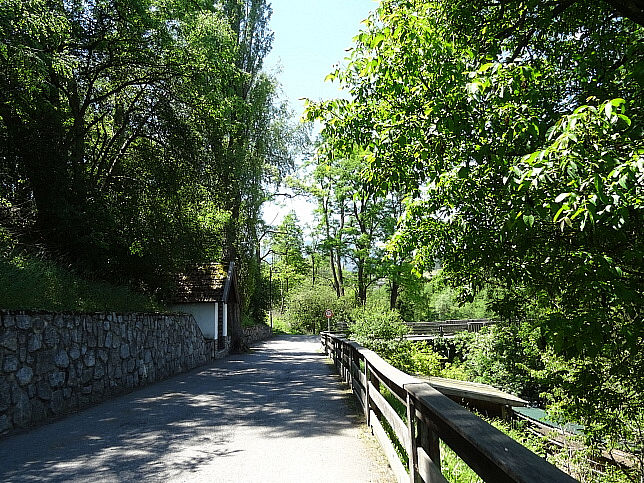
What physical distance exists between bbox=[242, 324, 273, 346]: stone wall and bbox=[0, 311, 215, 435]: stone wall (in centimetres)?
1836

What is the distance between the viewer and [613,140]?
432 centimetres

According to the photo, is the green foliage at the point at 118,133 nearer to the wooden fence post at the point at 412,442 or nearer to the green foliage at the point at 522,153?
the green foliage at the point at 522,153

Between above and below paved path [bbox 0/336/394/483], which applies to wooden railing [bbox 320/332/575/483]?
above

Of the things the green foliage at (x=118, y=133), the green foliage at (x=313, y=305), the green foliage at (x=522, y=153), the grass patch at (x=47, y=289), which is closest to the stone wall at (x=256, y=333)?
the green foliage at (x=313, y=305)

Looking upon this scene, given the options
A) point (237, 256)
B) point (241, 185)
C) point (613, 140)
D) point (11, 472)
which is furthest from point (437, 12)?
point (237, 256)

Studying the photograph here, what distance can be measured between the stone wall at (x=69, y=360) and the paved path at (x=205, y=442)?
16.5 inches

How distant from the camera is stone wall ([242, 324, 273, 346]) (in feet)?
110

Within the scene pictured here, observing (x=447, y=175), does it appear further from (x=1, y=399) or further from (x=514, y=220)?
(x=1, y=399)

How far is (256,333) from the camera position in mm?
39656

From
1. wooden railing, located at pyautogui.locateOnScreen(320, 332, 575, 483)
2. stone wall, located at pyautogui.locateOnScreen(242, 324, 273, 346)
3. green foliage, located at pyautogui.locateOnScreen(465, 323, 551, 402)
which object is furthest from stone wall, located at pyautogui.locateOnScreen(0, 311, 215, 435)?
stone wall, located at pyautogui.locateOnScreen(242, 324, 273, 346)

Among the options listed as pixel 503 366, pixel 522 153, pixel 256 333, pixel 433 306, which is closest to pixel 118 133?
pixel 522 153

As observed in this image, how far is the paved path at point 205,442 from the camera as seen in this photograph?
5.27 m

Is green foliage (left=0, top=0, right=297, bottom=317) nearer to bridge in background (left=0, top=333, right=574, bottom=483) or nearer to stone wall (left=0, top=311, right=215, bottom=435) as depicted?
stone wall (left=0, top=311, right=215, bottom=435)

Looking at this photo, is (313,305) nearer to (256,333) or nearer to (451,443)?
(256,333)
